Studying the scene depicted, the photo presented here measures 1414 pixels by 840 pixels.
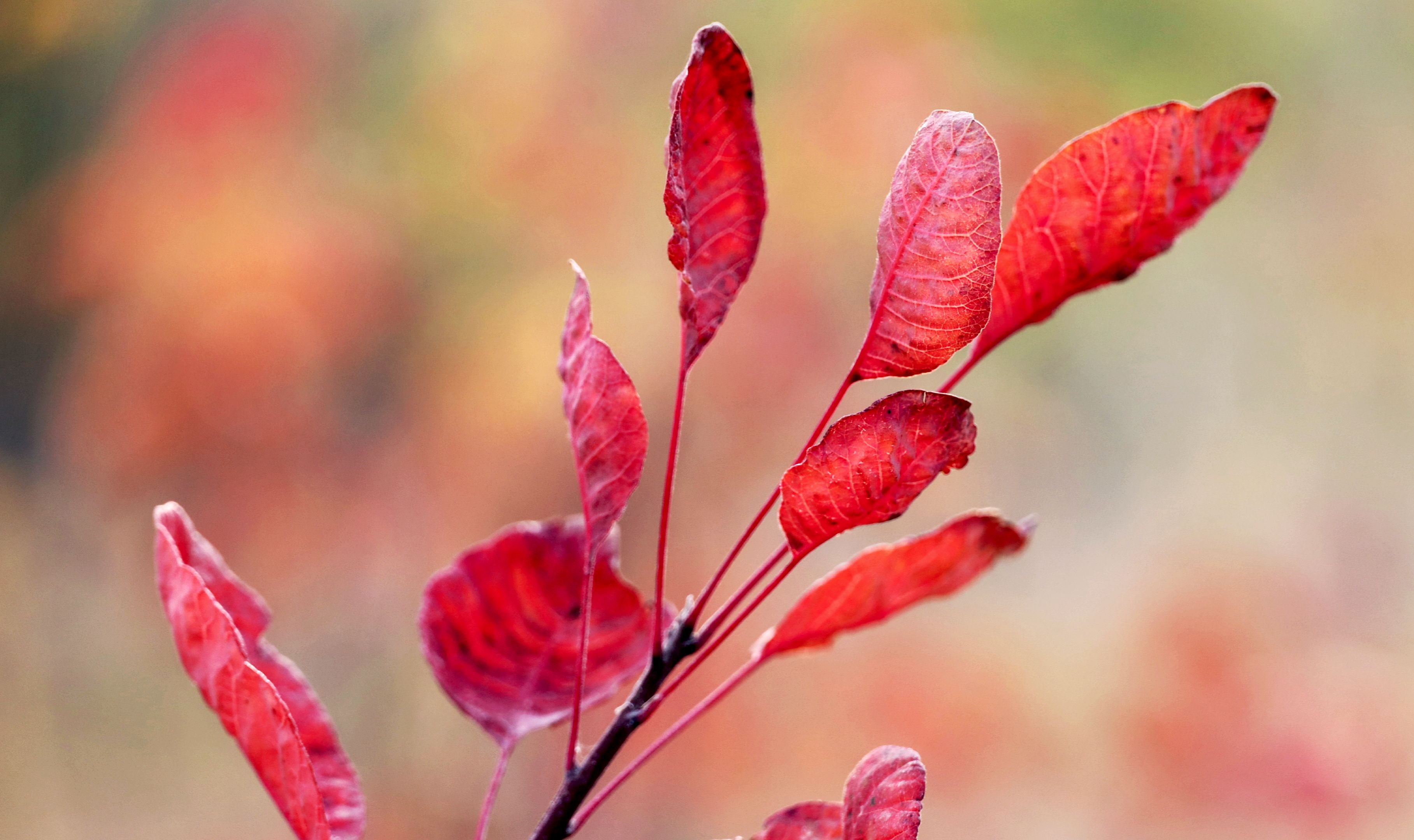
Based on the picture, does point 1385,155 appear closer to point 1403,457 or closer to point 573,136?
point 1403,457

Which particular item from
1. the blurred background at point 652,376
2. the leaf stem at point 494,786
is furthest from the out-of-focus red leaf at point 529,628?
the blurred background at point 652,376

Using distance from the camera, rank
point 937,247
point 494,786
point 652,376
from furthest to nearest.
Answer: point 652,376, point 494,786, point 937,247

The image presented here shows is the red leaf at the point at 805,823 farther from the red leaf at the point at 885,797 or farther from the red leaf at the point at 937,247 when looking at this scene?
the red leaf at the point at 937,247

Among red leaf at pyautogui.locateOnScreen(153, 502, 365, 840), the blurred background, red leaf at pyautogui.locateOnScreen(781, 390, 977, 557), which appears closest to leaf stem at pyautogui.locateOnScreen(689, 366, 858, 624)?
red leaf at pyautogui.locateOnScreen(781, 390, 977, 557)

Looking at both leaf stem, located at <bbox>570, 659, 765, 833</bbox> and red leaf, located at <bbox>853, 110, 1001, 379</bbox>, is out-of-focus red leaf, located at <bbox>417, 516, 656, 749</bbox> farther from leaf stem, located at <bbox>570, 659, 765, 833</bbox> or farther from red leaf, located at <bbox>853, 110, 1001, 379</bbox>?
red leaf, located at <bbox>853, 110, 1001, 379</bbox>

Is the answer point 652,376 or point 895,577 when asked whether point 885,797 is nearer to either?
point 895,577

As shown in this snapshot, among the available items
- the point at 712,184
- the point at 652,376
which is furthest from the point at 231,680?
the point at 652,376
